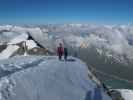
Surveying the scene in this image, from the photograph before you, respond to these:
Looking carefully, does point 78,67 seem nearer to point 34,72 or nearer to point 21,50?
point 34,72

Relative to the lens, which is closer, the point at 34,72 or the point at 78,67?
the point at 34,72

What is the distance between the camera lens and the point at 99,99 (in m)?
17.0

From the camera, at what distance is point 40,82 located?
17297 millimetres

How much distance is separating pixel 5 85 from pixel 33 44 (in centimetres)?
2908

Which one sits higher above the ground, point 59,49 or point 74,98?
point 59,49

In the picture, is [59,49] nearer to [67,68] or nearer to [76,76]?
[67,68]

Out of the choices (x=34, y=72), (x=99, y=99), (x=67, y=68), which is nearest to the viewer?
(x=99, y=99)

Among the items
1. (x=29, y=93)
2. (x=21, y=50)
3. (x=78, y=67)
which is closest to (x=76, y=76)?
(x=78, y=67)

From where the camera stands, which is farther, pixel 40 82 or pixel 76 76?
pixel 76 76

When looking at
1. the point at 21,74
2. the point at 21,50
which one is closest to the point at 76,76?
the point at 21,74

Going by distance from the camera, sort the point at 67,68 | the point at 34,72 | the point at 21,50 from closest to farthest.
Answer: the point at 34,72 < the point at 67,68 < the point at 21,50

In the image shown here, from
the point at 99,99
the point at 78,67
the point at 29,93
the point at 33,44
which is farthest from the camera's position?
the point at 33,44

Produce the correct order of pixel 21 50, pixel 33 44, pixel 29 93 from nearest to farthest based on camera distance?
pixel 29 93, pixel 21 50, pixel 33 44

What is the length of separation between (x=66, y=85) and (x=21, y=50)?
24570 mm
